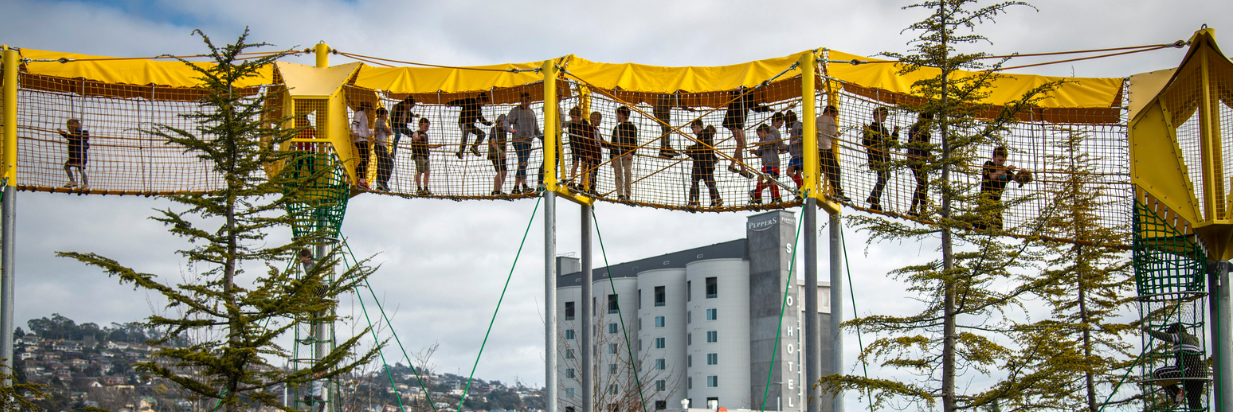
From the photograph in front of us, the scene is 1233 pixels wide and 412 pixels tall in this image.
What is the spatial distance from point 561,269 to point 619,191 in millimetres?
75951

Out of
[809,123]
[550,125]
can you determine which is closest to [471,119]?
[550,125]

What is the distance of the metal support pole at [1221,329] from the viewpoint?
522 inches

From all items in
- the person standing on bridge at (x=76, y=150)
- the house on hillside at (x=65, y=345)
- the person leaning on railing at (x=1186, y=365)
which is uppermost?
the person standing on bridge at (x=76, y=150)

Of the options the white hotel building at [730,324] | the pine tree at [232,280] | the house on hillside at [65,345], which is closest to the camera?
the pine tree at [232,280]

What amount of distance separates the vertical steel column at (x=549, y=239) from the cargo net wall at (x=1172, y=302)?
24.3ft

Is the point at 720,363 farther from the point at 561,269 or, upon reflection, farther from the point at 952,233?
the point at 952,233

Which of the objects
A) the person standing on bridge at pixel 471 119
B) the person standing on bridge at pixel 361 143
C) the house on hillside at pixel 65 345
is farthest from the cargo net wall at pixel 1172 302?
the house on hillside at pixel 65 345

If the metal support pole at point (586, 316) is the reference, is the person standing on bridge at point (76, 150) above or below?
above

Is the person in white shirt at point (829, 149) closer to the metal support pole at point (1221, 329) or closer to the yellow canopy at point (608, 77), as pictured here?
the yellow canopy at point (608, 77)

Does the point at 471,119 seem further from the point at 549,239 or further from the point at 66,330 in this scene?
the point at 66,330

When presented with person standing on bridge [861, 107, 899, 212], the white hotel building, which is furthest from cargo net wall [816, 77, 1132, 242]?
the white hotel building

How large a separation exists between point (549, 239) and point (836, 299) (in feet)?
13.1

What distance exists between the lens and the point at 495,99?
16.3 m

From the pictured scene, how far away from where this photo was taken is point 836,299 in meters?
14.6
